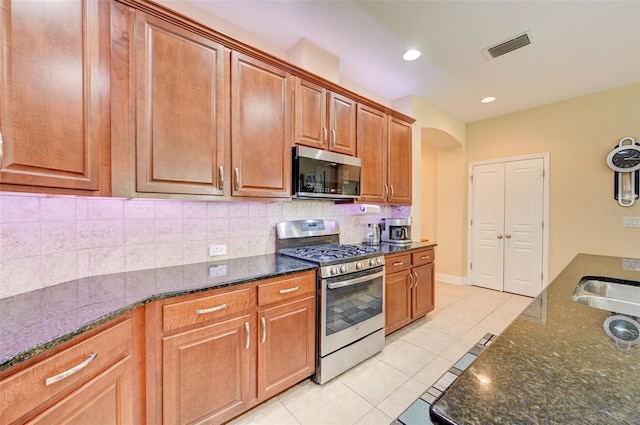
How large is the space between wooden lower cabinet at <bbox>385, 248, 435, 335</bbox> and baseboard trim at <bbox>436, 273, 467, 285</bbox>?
6.14ft

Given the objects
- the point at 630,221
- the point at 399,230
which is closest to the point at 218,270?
the point at 399,230

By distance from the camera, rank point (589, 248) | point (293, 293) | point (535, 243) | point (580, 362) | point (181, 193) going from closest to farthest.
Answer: point (580, 362)
point (181, 193)
point (293, 293)
point (589, 248)
point (535, 243)

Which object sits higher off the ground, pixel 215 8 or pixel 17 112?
pixel 215 8

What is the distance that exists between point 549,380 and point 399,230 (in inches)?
102

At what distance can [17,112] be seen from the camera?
107cm

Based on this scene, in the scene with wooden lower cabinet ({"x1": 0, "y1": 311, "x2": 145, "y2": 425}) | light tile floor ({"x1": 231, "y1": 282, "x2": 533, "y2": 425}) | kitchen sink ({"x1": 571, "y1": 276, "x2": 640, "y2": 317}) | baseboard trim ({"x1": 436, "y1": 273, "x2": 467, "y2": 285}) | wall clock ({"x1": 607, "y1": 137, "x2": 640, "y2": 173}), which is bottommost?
light tile floor ({"x1": 231, "y1": 282, "x2": 533, "y2": 425})

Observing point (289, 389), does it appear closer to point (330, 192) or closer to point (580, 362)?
point (330, 192)

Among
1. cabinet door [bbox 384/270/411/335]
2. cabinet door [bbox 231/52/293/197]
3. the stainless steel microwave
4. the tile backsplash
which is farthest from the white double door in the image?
cabinet door [bbox 231/52/293/197]

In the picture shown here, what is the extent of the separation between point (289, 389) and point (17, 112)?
220cm

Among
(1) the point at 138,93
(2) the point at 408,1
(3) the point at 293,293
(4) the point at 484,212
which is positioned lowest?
(3) the point at 293,293

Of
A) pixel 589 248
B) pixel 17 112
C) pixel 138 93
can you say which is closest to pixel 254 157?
pixel 138 93

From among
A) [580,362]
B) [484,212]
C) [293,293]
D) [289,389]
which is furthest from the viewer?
[484,212]

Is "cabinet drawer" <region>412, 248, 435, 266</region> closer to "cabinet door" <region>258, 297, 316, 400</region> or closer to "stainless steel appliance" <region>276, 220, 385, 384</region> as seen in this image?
"stainless steel appliance" <region>276, 220, 385, 384</region>

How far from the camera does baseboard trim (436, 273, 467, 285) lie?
4.61 m
